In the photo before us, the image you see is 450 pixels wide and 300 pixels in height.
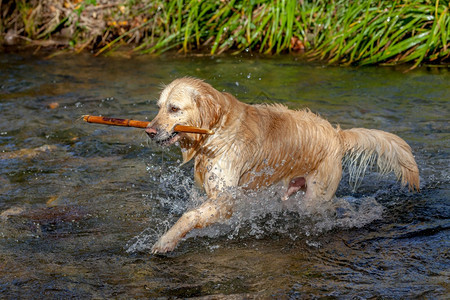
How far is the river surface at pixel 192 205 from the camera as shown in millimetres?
3979

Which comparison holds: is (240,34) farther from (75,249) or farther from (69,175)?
(75,249)

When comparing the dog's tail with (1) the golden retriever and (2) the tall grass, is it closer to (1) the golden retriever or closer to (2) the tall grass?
(1) the golden retriever

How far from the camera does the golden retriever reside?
461cm

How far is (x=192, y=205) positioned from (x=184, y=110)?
1160mm

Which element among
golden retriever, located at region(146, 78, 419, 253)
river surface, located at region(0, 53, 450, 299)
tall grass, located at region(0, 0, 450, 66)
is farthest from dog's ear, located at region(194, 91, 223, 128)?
tall grass, located at region(0, 0, 450, 66)

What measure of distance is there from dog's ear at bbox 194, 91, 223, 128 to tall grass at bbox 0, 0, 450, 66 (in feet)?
18.3

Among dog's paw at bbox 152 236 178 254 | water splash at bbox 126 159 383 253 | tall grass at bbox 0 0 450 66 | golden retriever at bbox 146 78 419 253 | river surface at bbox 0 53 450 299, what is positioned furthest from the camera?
tall grass at bbox 0 0 450 66

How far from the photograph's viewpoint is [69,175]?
6082mm

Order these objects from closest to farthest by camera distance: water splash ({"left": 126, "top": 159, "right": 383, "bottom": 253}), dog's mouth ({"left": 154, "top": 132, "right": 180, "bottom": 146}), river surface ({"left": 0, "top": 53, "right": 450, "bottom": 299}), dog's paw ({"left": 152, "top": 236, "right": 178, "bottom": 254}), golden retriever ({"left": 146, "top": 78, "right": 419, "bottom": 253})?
river surface ({"left": 0, "top": 53, "right": 450, "bottom": 299}) < dog's paw ({"left": 152, "top": 236, "right": 178, "bottom": 254}) < dog's mouth ({"left": 154, "top": 132, "right": 180, "bottom": 146}) < golden retriever ({"left": 146, "top": 78, "right": 419, "bottom": 253}) < water splash ({"left": 126, "top": 159, "right": 383, "bottom": 253})

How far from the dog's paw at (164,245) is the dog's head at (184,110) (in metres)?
0.74

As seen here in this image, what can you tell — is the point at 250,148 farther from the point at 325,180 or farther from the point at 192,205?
the point at 192,205

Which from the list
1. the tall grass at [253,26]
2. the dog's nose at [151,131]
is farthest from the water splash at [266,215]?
the tall grass at [253,26]

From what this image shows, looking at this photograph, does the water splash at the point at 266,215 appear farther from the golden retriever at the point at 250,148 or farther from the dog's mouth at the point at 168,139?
the dog's mouth at the point at 168,139

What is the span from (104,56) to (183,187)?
6.18m
